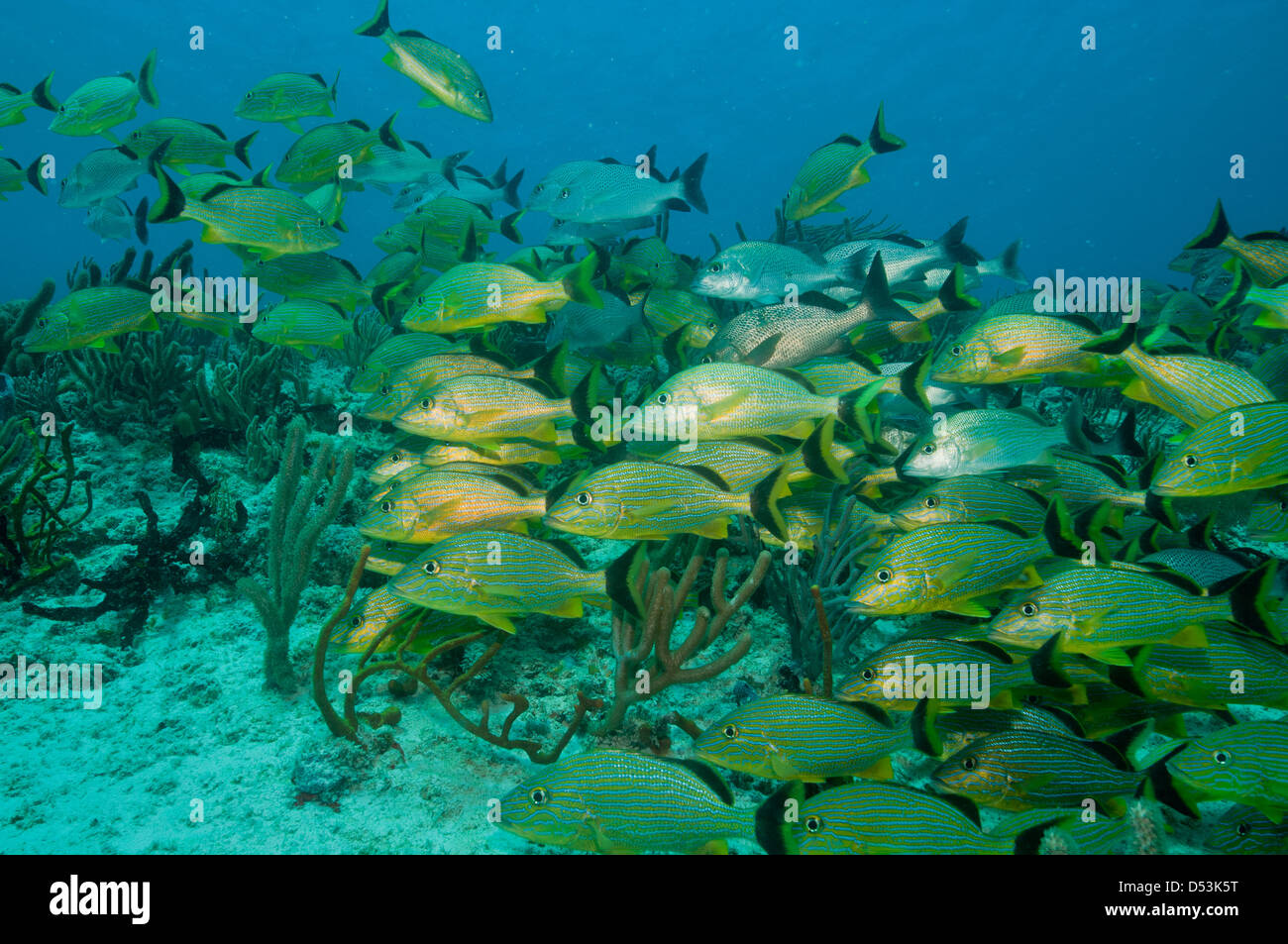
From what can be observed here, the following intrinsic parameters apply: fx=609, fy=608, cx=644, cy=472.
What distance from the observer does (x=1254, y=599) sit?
2.38 meters

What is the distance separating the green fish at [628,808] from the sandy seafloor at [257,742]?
636 millimetres

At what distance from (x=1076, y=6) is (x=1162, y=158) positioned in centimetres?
4634

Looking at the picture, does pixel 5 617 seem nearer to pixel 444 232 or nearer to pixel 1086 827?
pixel 444 232

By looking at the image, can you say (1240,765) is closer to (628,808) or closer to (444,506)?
(628,808)

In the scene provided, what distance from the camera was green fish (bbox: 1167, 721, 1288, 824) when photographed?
88.3 inches

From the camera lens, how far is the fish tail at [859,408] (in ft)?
10.2

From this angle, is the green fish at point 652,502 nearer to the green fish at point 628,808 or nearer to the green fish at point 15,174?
the green fish at point 628,808

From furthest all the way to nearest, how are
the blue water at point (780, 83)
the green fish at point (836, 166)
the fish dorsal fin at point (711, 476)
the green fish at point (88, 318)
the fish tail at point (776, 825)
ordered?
the blue water at point (780, 83) → the green fish at point (836, 166) → the green fish at point (88, 318) → the fish dorsal fin at point (711, 476) → the fish tail at point (776, 825)

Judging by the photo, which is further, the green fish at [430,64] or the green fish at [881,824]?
the green fish at [430,64]

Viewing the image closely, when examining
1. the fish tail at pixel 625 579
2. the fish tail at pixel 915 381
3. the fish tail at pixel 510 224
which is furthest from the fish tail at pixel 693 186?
the fish tail at pixel 625 579

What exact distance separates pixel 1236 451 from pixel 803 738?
2319mm

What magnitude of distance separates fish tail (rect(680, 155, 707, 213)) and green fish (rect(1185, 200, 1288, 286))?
363cm

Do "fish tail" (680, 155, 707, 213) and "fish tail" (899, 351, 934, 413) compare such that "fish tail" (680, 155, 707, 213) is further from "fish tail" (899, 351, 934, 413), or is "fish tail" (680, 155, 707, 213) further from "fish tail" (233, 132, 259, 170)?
"fish tail" (233, 132, 259, 170)

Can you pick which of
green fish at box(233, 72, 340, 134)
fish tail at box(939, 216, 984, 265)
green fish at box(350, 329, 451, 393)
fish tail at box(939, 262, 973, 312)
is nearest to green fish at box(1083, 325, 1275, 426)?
fish tail at box(939, 262, 973, 312)
